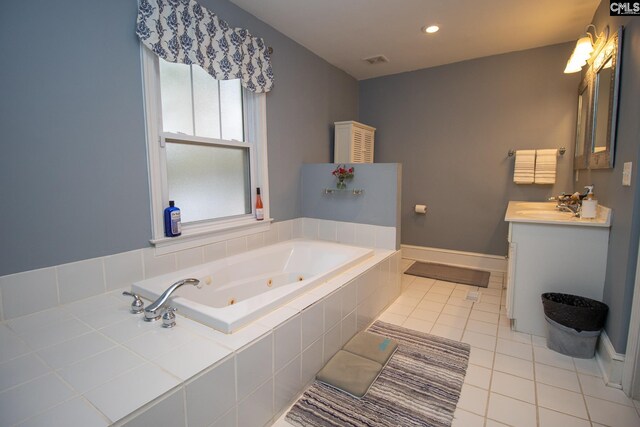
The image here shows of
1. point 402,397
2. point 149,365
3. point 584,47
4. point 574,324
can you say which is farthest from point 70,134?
point 584,47

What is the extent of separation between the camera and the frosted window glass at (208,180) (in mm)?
2191

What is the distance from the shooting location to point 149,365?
1118 mm

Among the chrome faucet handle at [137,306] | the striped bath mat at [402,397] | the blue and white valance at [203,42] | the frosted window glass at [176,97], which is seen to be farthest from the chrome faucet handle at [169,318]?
the blue and white valance at [203,42]

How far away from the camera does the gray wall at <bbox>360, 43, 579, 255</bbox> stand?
3.26 metres

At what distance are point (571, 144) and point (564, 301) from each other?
1.96m

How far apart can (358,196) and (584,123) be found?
2.12 metres

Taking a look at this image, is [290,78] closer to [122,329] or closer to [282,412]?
[122,329]

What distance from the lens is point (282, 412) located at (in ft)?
4.97

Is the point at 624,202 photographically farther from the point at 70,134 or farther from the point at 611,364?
the point at 70,134

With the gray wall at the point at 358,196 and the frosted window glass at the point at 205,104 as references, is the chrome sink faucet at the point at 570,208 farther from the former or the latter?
the frosted window glass at the point at 205,104

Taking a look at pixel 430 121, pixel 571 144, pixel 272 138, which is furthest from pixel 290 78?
pixel 571 144

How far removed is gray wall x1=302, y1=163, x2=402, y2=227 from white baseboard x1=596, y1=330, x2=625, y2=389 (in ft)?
5.21

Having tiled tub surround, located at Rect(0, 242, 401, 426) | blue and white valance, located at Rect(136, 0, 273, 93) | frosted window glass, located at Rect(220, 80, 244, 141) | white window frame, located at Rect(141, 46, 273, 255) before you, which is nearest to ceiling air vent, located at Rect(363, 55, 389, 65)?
blue and white valance, located at Rect(136, 0, 273, 93)

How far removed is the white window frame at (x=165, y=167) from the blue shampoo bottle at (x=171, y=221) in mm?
26
